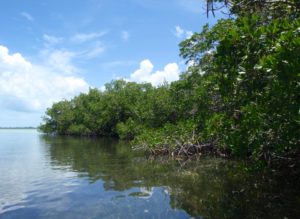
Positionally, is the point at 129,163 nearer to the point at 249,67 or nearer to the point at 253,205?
the point at 253,205

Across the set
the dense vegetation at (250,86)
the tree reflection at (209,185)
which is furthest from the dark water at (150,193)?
the dense vegetation at (250,86)

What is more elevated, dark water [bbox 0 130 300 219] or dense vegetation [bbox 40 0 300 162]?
dense vegetation [bbox 40 0 300 162]

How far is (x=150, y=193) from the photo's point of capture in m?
9.27

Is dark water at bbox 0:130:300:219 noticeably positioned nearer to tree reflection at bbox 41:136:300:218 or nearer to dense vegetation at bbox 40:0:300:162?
tree reflection at bbox 41:136:300:218

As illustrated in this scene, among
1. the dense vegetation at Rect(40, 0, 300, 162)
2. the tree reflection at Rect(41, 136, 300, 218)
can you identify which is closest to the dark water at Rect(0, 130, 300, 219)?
the tree reflection at Rect(41, 136, 300, 218)

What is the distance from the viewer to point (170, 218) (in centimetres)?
696

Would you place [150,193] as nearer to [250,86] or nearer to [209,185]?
[209,185]

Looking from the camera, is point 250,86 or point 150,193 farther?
point 150,193

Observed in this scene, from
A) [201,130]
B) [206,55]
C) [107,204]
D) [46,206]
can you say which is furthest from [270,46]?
[206,55]

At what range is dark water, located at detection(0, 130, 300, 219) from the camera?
24.1ft

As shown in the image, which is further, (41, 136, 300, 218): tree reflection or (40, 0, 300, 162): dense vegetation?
(41, 136, 300, 218): tree reflection

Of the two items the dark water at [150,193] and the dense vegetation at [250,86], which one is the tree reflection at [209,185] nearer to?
the dark water at [150,193]

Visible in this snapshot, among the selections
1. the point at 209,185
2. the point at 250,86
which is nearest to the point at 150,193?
the point at 209,185

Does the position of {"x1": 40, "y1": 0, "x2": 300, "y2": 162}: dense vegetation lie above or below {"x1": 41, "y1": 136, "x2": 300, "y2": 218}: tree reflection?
above
